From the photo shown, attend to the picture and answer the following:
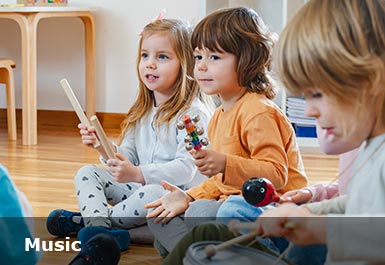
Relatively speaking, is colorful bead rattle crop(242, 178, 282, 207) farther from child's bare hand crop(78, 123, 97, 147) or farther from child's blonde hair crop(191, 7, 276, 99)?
child's bare hand crop(78, 123, 97, 147)

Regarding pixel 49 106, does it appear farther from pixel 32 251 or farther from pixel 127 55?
pixel 32 251

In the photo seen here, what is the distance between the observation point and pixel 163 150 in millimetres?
1555

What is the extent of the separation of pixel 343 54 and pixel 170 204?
0.69 m

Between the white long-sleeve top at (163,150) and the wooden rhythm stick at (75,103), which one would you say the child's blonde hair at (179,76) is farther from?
the wooden rhythm stick at (75,103)

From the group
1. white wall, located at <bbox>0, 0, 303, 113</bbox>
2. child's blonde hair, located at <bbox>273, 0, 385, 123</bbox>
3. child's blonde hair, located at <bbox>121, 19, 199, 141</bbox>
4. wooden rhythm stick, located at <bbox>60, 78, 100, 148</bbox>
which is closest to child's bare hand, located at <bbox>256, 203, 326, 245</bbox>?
child's blonde hair, located at <bbox>273, 0, 385, 123</bbox>

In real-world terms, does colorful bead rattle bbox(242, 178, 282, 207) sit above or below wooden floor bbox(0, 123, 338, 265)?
above

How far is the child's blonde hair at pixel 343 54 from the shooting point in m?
0.74

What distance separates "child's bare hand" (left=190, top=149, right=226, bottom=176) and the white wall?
1.62 metres

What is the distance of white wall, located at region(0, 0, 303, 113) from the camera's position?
9.59 ft

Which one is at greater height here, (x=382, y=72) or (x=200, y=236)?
(x=382, y=72)

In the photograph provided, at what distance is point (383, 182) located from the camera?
0.75 m

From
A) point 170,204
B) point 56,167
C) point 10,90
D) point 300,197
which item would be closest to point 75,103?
point 170,204

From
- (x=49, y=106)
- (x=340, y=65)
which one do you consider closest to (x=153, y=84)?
(x=340, y=65)

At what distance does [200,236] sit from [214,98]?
32.0 inches
